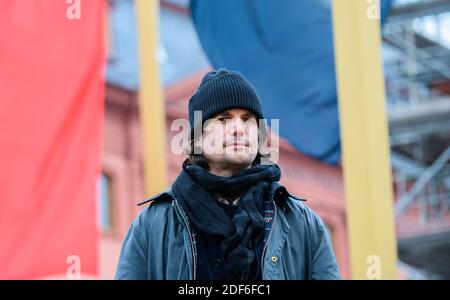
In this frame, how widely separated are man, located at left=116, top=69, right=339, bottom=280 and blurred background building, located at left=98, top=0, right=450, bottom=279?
1136 cm

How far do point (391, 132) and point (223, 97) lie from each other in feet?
43.3

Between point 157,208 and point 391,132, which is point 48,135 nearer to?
point 157,208

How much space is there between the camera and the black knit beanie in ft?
14.7

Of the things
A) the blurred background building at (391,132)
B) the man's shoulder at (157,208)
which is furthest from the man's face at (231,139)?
the blurred background building at (391,132)

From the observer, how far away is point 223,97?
4496mm

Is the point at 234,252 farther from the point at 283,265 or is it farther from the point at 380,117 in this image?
the point at 380,117

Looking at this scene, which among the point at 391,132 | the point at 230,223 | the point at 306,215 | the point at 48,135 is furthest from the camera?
the point at 391,132

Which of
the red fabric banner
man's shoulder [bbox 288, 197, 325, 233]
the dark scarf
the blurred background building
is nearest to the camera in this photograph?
the dark scarf

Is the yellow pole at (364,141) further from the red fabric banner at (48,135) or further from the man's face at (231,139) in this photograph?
the man's face at (231,139)

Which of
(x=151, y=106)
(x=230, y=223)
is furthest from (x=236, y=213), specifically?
(x=151, y=106)

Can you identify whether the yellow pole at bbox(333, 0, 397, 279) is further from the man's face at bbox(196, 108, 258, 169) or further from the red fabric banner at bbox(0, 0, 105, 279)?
the man's face at bbox(196, 108, 258, 169)

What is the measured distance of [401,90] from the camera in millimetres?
19484

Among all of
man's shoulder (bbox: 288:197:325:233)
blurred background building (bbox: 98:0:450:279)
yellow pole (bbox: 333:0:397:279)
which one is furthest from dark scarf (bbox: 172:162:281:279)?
blurred background building (bbox: 98:0:450:279)

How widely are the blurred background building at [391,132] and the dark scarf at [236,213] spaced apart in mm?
11451
